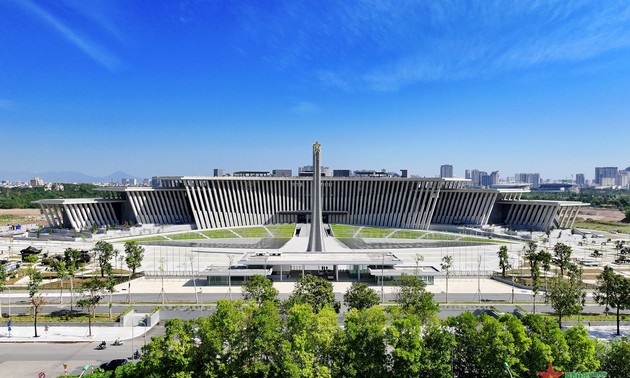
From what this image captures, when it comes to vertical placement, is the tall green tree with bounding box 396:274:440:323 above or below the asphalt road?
above

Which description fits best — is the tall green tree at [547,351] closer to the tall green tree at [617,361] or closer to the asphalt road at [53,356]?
the tall green tree at [617,361]

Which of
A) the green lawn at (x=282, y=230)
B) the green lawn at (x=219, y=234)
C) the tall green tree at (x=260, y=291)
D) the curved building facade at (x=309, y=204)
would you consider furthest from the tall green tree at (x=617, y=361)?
the curved building facade at (x=309, y=204)

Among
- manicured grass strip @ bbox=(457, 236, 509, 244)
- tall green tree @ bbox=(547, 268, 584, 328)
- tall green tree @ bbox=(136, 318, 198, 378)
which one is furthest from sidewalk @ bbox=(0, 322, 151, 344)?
manicured grass strip @ bbox=(457, 236, 509, 244)

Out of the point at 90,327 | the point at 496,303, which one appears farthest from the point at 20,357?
the point at 496,303

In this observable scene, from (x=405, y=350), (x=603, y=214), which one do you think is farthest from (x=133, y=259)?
(x=603, y=214)

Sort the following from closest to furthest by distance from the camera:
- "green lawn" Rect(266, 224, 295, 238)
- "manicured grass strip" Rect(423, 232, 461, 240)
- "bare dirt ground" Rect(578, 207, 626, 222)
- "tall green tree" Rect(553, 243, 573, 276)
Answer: "tall green tree" Rect(553, 243, 573, 276) < "manicured grass strip" Rect(423, 232, 461, 240) < "green lawn" Rect(266, 224, 295, 238) < "bare dirt ground" Rect(578, 207, 626, 222)

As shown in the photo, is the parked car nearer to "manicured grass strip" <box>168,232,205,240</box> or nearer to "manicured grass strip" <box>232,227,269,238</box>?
"manicured grass strip" <box>168,232,205,240</box>

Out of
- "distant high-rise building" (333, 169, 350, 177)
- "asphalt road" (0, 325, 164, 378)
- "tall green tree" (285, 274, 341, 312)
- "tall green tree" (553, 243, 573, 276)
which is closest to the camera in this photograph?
"asphalt road" (0, 325, 164, 378)
